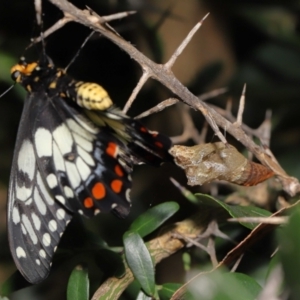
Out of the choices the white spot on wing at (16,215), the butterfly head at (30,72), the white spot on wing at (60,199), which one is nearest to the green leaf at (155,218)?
the white spot on wing at (60,199)

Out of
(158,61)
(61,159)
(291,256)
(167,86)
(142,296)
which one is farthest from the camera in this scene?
(158,61)

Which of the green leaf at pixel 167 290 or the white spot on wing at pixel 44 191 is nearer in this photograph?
the green leaf at pixel 167 290

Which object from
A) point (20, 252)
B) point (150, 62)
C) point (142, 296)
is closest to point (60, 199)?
point (20, 252)

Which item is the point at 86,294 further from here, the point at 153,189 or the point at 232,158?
the point at 153,189

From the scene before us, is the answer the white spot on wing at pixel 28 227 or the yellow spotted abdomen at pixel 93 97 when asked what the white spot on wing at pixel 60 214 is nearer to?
the white spot on wing at pixel 28 227

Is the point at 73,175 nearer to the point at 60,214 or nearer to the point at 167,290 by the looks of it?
the point at 60,214

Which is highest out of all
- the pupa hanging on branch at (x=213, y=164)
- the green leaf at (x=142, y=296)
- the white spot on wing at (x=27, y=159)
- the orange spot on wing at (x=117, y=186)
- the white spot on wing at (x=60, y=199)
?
the white spot on wing at (x=27, y=159)
